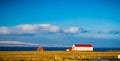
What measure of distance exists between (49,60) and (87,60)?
8.29 m

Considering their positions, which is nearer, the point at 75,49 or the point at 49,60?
the point at 49,60

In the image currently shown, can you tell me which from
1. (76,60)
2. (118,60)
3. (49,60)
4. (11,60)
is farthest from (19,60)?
(118,60)

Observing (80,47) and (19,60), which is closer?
(19,60)

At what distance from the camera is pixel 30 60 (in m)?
62.1

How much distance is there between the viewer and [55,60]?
62688 mm

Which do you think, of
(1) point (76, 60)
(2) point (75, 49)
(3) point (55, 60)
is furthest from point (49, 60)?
(2) point (75, 49)

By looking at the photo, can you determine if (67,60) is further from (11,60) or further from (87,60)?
(11,60)

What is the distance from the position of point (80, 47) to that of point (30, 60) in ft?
231

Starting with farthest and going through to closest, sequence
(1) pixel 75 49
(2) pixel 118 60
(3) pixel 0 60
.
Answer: (1) pixel 75 49, (2) pixel 118 60, (3) pixel 0 60

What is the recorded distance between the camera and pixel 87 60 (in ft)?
210

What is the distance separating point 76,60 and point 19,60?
12.0 metres

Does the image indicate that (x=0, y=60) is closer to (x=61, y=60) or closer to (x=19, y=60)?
(x=19, y=60)

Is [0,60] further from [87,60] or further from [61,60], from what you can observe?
[87,60]

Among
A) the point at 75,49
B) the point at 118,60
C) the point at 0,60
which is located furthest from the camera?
the point at 75,49
